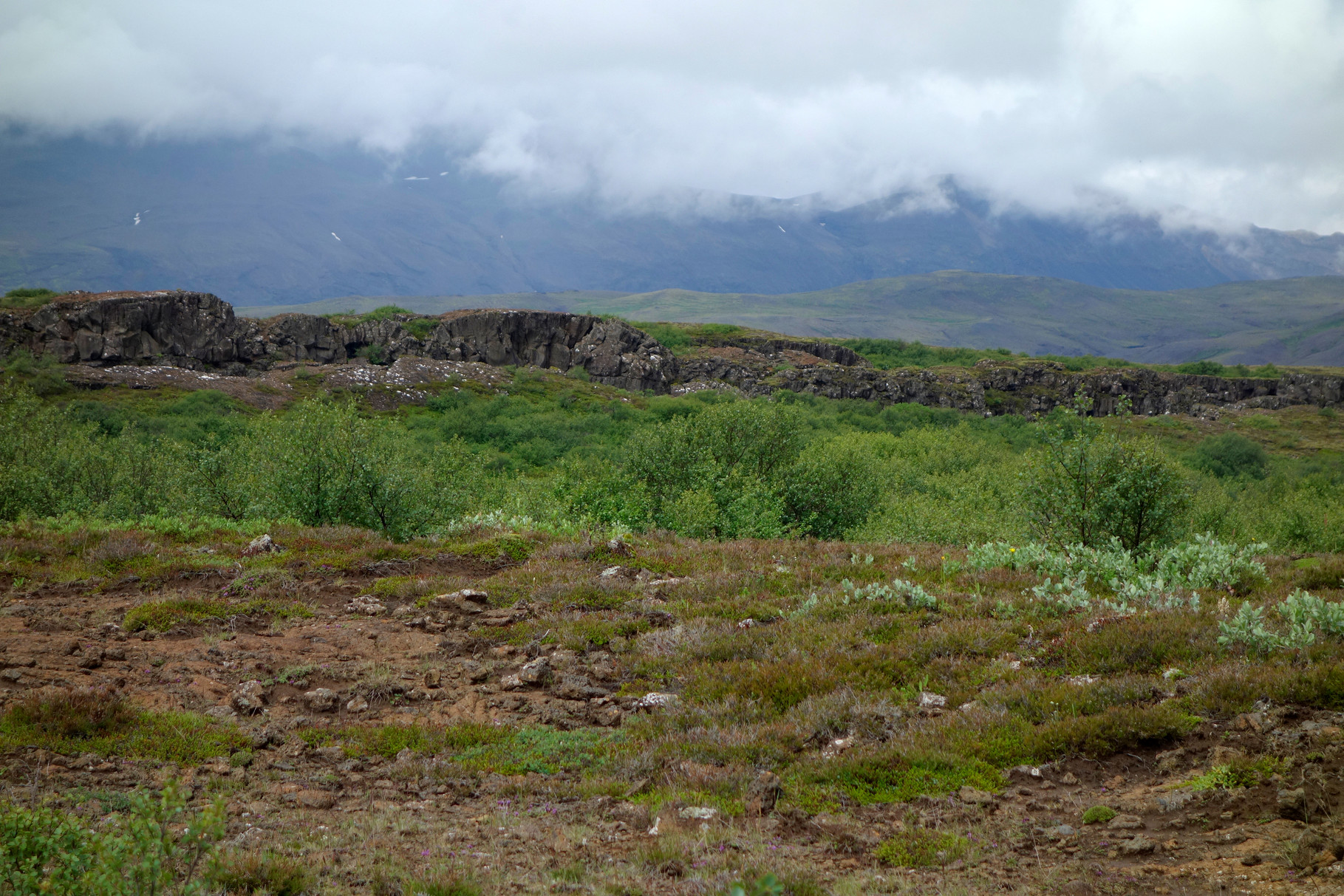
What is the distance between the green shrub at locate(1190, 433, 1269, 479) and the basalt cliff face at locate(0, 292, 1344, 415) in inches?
583

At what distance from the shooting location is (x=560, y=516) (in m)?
24.0

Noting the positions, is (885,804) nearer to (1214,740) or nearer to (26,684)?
(1214,740)

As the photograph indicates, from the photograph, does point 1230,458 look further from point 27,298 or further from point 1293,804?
point 27,298

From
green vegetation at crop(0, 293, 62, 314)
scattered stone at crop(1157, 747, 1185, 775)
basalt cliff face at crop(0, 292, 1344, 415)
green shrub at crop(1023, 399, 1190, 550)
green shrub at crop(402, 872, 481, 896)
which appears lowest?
green shrub at crop(402, 872, 481, 896)

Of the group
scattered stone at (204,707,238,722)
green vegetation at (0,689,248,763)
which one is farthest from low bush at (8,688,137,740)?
scattered stone at (204,707,238,722)

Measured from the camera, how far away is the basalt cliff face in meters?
94.1

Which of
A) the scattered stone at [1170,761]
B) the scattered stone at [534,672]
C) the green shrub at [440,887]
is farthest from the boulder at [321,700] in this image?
the scattered stone at [1170,761]

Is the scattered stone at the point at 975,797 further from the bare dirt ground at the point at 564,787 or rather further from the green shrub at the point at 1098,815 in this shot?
the green shrub at the point at 1098,815

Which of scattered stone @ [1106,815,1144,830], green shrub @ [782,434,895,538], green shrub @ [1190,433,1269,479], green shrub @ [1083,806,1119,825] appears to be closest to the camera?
scattered stone @ [1106,815,1144,830]

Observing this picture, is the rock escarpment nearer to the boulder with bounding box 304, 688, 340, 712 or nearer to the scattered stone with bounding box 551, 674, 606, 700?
the boulder with bounding box 304, 688, 340, 712

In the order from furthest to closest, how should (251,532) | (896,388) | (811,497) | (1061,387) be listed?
(1061,387)
(896,388)
(811,497)
(251,532)

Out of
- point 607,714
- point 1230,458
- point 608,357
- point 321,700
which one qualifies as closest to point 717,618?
point 607,714

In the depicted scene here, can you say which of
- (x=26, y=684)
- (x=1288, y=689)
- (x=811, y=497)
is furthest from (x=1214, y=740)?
(x=811, y=497)

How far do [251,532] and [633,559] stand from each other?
8.62 metres
